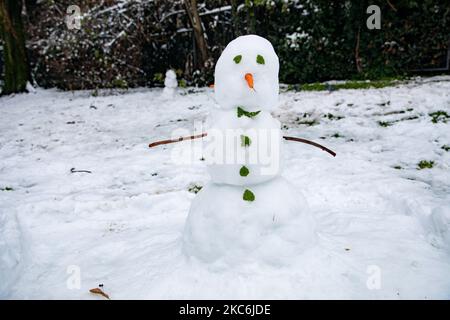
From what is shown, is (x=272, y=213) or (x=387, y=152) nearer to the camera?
(x=272, y=213)

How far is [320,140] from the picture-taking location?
484cm

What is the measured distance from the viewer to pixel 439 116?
501 centimetres

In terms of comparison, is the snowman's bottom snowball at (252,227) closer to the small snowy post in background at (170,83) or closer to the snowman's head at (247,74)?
the snowman's head at (247,74)

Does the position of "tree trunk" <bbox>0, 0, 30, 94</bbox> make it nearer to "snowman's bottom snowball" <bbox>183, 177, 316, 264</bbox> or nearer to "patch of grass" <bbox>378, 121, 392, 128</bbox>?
"patch of grass" <bbox>378, 121, 392, 128</bbox>

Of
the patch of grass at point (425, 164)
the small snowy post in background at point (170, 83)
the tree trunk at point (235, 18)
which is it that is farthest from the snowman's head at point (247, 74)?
the tree trunk at point (235, 18)

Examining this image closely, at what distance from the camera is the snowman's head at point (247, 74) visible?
2027 mm

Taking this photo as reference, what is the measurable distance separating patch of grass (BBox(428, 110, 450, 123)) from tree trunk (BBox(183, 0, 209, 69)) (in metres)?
6.50

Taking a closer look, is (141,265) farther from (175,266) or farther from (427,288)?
(427,288)

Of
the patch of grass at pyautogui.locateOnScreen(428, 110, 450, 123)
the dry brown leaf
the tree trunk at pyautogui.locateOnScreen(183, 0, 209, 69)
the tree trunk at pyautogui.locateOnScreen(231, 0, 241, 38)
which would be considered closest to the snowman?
the dry brown leaf

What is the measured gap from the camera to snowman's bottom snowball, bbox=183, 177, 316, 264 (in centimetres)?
211

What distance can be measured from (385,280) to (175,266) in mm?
1359

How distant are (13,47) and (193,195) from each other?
9.50 metres

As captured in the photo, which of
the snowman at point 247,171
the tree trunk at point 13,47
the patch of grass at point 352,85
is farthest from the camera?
the tree trunk at point 13,47
